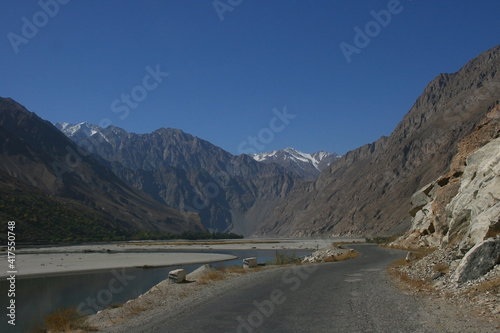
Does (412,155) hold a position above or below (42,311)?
above

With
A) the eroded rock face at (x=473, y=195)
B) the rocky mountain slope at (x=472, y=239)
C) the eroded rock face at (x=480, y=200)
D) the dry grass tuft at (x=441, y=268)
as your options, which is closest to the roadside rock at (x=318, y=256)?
the eroded rock face at (x=473, y=195)

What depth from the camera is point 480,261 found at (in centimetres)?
1266

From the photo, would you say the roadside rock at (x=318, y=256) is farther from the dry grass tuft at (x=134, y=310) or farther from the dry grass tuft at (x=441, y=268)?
the dry grass tuft at (x=134, y=310)

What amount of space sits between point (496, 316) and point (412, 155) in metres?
185

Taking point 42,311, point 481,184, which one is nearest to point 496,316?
point 481,184

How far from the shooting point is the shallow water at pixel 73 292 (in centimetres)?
2331

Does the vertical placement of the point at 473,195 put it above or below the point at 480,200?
above

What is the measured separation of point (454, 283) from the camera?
13.2m

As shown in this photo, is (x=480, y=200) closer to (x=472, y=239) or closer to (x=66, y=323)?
(x=472, y=239)

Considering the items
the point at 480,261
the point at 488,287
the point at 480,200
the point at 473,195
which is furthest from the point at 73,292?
the point at 488,287

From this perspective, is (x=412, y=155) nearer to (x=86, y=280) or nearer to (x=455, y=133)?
(x=455, y=133)

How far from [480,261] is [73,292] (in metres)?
29.3

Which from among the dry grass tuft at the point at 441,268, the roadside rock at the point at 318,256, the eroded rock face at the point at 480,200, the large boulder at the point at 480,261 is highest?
the eroded rock face at the point at 480,200

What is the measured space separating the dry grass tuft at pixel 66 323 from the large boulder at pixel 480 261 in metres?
11.8
